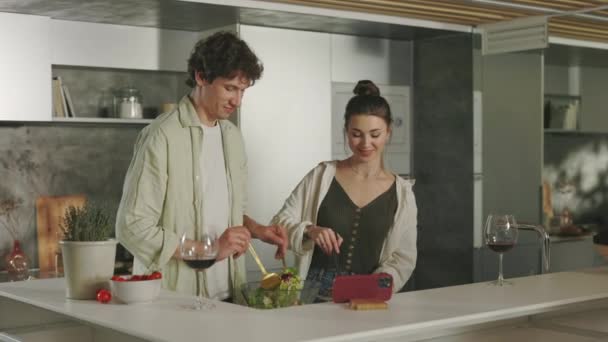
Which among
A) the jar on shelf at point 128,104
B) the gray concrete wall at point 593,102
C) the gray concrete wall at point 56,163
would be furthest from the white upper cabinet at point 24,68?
the gray concrete wall at point 593,102

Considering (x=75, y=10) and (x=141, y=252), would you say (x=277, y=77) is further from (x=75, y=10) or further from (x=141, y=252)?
(x=141, y=252)

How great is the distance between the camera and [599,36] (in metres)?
6.22

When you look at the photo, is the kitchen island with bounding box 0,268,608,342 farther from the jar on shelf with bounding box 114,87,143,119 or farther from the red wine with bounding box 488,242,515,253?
the jar on shelf with bounding box 114,87,143,119

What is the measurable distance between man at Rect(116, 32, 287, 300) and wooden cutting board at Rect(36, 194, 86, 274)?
7.73 feet

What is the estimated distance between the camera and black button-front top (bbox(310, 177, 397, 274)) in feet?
12.1

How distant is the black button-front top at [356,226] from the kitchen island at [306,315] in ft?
1.86

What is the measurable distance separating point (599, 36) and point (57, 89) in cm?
363

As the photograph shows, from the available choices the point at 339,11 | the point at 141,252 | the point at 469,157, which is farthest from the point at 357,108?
the point at 469,157

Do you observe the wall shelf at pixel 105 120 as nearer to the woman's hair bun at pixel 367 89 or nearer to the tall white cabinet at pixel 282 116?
the tall white cabinet at pixel 282 116

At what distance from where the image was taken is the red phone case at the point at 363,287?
2820 millimetres

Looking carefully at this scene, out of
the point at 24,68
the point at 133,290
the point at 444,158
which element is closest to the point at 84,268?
the point at 133,290

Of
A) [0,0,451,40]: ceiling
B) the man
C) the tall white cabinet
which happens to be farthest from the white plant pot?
the tall white cabinet

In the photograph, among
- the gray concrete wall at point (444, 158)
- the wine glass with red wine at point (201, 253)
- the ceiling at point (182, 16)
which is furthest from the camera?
the gray concrete wall at point (444, 158)

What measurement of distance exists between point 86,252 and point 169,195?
525 millimetres
